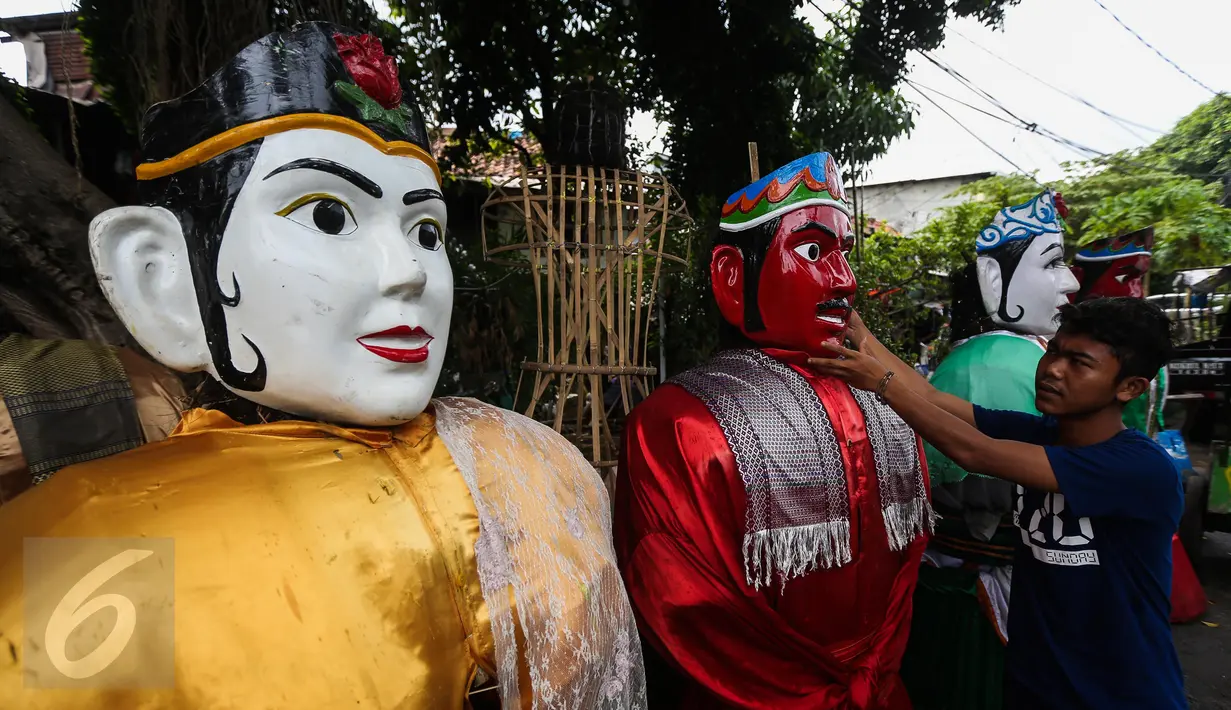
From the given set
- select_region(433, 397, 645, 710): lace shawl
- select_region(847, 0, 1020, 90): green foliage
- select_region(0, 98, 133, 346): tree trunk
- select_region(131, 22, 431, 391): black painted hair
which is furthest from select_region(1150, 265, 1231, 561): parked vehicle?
select_region(0, 98, 133, 346): tree trunk

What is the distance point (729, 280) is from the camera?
84.4 inches

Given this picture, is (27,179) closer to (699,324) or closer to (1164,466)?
(1164,466)

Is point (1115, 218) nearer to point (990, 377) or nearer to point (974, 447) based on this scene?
point (990, 377)

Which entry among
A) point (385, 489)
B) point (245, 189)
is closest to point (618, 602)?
point (385, 489)

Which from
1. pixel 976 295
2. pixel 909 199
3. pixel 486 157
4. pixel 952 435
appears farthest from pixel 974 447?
pixel 909 199

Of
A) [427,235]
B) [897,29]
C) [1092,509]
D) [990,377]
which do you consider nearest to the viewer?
[427,235]

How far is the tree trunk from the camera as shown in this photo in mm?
1851

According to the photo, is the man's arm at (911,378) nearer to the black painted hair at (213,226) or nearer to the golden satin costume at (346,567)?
the golden satin costume at (346,567)

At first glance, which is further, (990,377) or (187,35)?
(990,377)

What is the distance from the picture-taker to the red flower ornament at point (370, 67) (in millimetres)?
1228

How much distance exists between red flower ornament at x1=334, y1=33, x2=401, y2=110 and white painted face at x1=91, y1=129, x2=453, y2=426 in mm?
133

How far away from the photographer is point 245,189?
1.13 metres

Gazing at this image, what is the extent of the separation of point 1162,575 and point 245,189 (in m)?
2.20

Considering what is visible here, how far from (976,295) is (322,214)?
3069 millimetres
